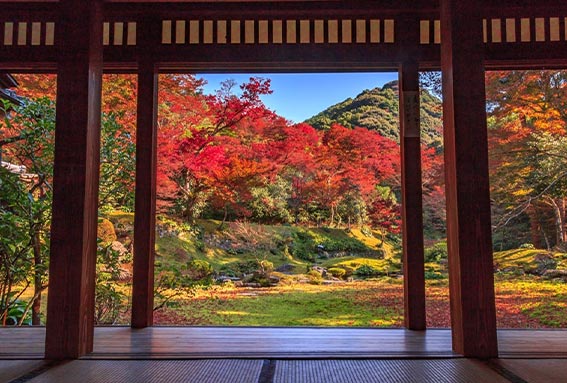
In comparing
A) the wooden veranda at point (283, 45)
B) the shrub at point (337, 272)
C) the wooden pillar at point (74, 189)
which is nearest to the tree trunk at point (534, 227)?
the shrub at point (337, 272)

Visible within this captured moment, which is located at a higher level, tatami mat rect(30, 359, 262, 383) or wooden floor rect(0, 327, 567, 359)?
tatami mat rect(30, 359, 262, 383)

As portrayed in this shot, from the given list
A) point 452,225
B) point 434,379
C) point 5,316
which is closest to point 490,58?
point 452,225

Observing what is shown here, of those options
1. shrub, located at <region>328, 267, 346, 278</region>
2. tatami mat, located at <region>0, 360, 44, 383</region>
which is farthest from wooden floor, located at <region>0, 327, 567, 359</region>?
shrub, located at <region>328, 267, 346, 278</region>

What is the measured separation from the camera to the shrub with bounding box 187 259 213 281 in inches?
212

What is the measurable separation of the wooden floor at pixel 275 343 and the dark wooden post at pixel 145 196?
0.22 meters

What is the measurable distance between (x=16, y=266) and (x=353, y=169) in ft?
13.4

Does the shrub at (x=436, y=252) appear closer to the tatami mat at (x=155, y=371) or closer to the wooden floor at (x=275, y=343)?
the wooden floor at (x=275, y=343)

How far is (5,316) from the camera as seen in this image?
362 cm

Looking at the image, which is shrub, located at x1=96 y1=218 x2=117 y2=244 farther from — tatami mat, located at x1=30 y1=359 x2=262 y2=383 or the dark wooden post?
tatami mat, located at x1=30 y1=359 x2=262 y2=383

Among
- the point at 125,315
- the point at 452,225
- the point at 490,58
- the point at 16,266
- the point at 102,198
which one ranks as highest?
the point at 490,58

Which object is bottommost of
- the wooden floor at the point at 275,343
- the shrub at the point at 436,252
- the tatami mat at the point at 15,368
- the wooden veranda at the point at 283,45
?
the wooden floor at the point at 275,343

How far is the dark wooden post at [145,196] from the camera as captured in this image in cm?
268

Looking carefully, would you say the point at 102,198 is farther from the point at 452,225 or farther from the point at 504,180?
the point at 504,180

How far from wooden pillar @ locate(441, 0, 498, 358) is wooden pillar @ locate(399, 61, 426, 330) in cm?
62
